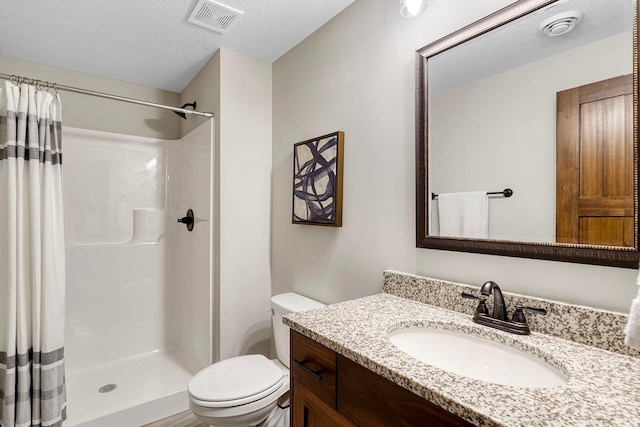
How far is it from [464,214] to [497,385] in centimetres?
64

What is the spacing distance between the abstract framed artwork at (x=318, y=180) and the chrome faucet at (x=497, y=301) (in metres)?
0.80

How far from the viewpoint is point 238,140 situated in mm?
2076

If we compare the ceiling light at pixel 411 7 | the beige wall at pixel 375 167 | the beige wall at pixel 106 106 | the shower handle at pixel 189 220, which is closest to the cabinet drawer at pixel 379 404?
the beige wall at pixel 375 167

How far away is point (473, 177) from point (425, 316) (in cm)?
52

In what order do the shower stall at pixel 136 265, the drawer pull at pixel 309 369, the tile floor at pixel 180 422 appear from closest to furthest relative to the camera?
the drawer pull at pixel 309 369, the tile floor at pixel 180 422, the shower stall at pixel 136 265

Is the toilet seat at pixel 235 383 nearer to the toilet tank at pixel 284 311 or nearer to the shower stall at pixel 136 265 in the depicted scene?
the toilet tank at pixel 284 311

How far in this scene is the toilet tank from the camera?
1711 millimetres

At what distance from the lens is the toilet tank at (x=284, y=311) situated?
1711 mm

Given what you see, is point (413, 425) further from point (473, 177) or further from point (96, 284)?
point (96, 284)

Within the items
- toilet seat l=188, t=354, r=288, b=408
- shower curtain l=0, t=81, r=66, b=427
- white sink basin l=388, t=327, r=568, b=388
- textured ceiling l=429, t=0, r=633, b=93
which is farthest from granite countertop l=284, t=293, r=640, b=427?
shower curtain l=0, t=81, r=66, b=427

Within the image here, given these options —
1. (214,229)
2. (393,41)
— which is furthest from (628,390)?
(214,229)

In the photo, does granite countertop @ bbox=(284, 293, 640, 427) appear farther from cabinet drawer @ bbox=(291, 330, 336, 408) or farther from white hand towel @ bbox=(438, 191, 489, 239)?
white hand towel @ bbox=(438, 191, 489, 239)

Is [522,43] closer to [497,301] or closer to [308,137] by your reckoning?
[497,301]

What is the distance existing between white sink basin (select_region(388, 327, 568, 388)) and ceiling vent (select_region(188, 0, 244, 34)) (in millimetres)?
1700
